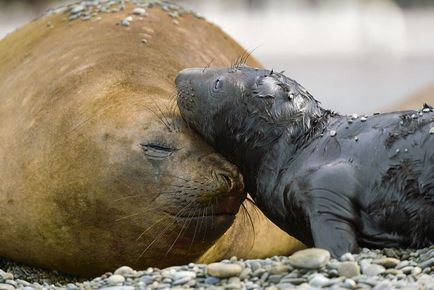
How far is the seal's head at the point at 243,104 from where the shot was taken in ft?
20.3

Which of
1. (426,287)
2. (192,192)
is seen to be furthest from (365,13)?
(426,287)

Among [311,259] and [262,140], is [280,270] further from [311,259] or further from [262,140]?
[262,140]

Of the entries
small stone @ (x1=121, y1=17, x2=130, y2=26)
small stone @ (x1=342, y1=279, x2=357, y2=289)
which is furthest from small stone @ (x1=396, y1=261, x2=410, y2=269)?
small stone @ (x1=121, y1=17, x2=130, y2=26)

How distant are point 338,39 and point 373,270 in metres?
12.0

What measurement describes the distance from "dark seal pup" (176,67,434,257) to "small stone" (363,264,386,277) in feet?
0.97

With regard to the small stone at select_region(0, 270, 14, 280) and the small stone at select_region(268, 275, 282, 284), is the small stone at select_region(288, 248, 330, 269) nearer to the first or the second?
the small stone at select_region(268, 275, 282, 284)

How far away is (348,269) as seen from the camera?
5.13 metres

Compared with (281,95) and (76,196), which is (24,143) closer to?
(76,196)

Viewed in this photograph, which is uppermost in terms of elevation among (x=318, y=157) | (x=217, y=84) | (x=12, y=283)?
(x=217, y=84)

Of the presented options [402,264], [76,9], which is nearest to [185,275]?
[402,264]

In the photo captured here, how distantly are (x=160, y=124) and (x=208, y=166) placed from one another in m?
0.34

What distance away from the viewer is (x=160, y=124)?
639 centimetres

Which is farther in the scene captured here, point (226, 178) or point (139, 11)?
point (139, 11)

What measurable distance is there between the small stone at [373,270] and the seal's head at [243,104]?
3.61 ft
